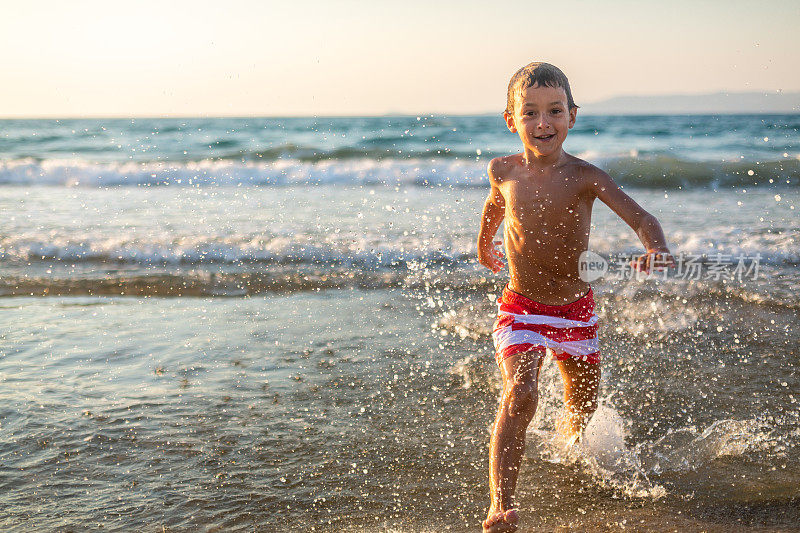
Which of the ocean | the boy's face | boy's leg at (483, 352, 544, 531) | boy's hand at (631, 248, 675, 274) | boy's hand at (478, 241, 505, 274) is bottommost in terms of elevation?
the ocean

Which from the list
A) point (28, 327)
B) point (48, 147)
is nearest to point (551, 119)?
point (28, 327)

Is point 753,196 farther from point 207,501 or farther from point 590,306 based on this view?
point 207,501

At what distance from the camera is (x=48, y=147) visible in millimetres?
22406

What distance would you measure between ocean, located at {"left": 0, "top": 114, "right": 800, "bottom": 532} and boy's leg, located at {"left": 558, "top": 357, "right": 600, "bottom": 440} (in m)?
0.08

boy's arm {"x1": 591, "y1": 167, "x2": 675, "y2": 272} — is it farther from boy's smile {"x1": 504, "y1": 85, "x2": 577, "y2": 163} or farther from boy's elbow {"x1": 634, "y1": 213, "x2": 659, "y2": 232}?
Answer: boy's smile {"x1": 504, "y1": 85, "x2": 577, "y2": 163}

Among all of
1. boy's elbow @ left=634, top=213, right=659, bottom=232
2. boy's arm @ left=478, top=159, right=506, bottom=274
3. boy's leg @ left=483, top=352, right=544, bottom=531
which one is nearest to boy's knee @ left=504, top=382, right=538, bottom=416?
boy's leg @ left=483, top=352, right=544, bottom=531

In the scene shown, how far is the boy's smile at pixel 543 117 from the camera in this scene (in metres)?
2.52

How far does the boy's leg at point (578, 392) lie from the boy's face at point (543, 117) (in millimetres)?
823

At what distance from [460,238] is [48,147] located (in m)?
19.5

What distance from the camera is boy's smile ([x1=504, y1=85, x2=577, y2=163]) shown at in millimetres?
2516

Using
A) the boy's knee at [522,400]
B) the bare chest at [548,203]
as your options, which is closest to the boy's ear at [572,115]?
the bare chest at [548,203]

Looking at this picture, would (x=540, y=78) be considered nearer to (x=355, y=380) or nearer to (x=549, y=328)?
(x=549, y=328)

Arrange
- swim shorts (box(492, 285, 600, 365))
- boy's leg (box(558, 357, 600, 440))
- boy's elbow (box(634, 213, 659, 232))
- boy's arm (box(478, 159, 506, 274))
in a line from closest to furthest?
1. boy's elbow (box(634, 213, 659, 232))
2. swim shorts (box(492, 285, 600, 365))
3. boy's leg (box(558, 357, 600, 440))
4. boy's arm (box(478, 159, 506, 274))

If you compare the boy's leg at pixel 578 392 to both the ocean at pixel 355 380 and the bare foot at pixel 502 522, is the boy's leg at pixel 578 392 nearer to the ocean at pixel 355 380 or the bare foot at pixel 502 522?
the ocean at pixel 355 380
